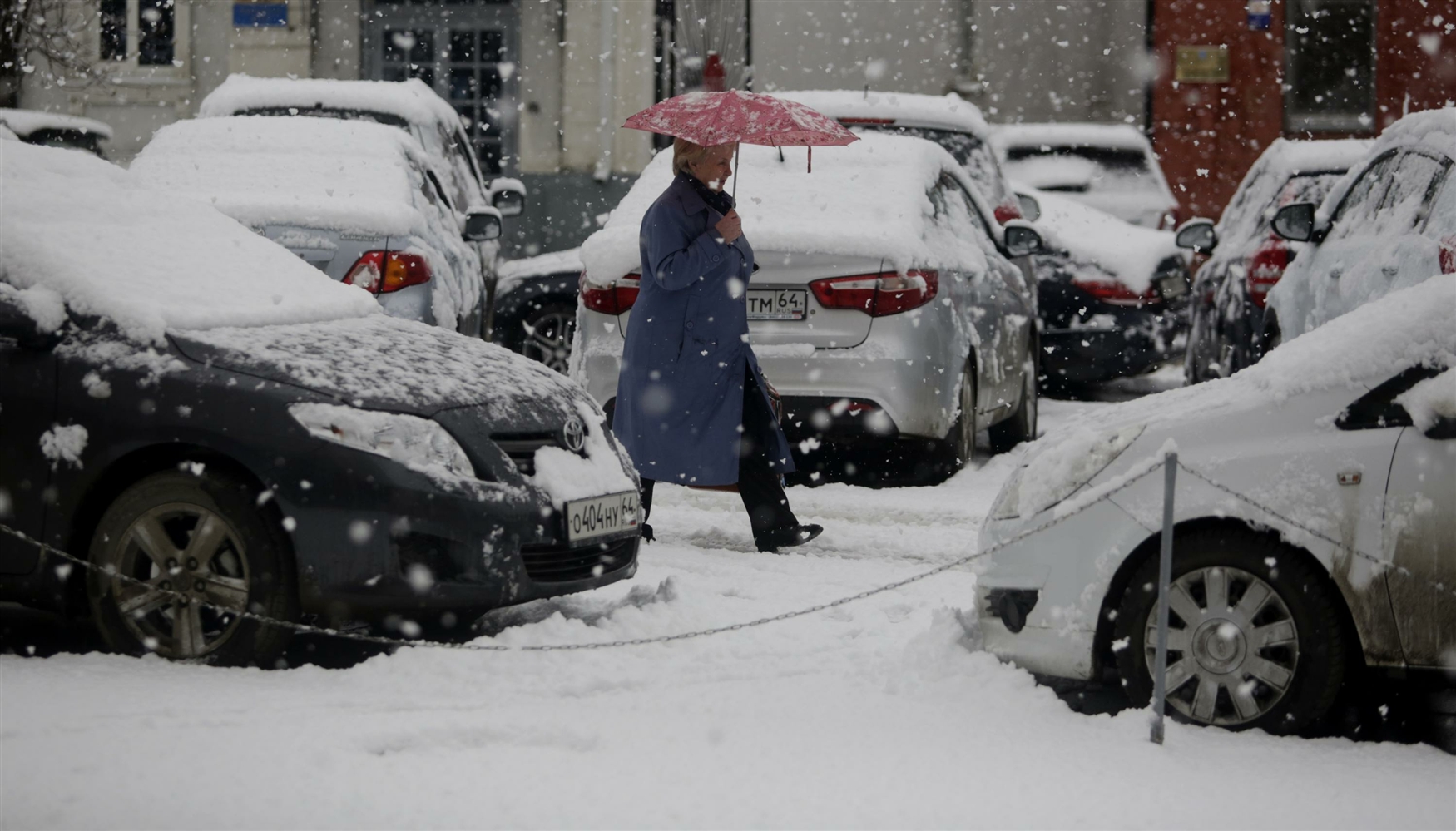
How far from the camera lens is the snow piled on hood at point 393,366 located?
5.92 metres

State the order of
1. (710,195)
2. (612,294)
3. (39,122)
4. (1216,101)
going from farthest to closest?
(1216,101), (39,122), (612,294), (710,195)

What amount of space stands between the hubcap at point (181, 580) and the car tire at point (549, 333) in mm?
7874

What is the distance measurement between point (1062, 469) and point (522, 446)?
167 centimetres

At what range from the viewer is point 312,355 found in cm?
610

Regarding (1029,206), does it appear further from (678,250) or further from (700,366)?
(678,250)

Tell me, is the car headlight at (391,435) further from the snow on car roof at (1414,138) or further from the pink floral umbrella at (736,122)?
the snow on car roof at (1414,138)

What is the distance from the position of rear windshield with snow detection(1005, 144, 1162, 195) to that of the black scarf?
33.3 feet

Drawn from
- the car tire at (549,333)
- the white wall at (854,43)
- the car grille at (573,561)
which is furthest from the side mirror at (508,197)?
the white wall at (854,43)

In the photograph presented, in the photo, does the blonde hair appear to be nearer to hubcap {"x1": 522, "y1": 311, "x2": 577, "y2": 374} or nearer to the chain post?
the chain post

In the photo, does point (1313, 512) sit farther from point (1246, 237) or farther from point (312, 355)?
point (1246, 237)

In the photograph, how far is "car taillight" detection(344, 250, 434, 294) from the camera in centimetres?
958

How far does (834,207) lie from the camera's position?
30.2ft

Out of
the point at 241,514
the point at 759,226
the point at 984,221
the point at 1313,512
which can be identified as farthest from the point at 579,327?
the point at 1313,512

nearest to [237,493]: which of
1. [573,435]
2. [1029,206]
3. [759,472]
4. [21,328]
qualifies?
[21,328]
